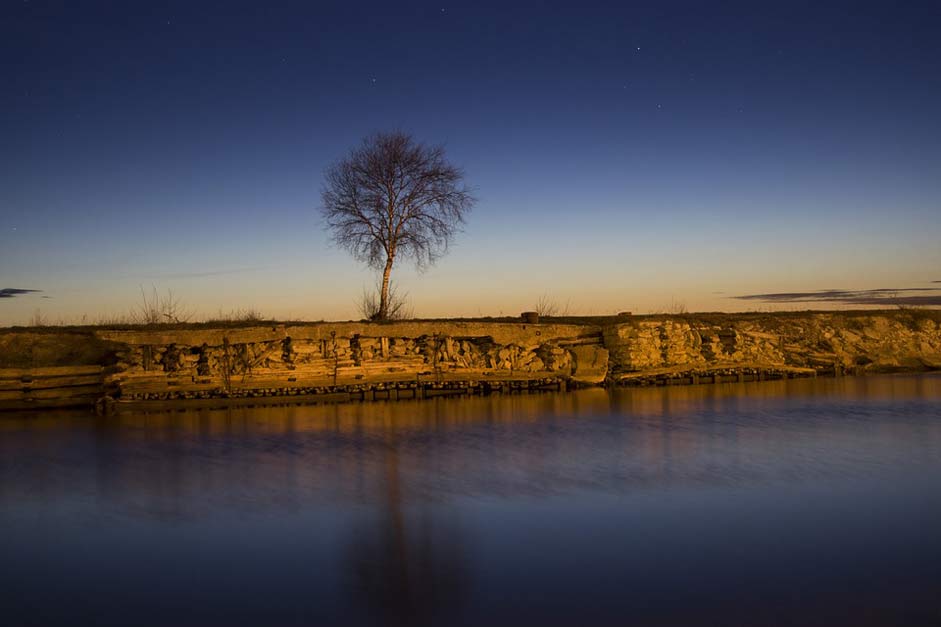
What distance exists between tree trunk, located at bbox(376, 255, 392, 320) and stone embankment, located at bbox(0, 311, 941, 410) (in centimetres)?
339

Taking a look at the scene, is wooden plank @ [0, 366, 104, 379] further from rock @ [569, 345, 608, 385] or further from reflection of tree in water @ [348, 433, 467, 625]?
reflection of tree in water @ [348, 433, 467, 625]

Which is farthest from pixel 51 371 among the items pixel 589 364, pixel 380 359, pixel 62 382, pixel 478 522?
pixel 478 522

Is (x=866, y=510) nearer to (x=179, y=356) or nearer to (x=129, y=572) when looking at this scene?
(x=129, y=572)

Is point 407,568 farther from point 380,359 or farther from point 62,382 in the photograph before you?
point 62,382

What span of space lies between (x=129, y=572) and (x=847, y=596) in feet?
20.0

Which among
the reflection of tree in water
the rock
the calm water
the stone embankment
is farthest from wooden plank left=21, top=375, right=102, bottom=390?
the reflection of tree in water

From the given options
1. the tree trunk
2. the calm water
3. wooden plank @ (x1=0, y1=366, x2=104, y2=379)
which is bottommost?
the calm water

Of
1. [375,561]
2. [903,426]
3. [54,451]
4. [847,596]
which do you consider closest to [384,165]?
[54,451]

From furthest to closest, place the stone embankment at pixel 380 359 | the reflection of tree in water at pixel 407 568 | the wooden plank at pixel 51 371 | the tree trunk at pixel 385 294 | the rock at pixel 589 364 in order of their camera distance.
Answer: the tree trunk at pixel 385 294 → the rock at pixel 589 364 → the stone embankment at pixel 380 359 → the wooden plank at pixel 51 371 → the reflection of tree in water at pixel 407 568

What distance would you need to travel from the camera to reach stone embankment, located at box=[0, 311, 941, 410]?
722 inches

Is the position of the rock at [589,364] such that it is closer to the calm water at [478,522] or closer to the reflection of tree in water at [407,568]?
the calm water at [478,522]

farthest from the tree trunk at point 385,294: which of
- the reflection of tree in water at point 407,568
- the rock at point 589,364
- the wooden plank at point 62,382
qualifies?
the reflection of tree in water at point 407,568

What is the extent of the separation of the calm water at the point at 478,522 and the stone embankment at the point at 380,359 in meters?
3.59

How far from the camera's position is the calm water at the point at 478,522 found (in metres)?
5.51
